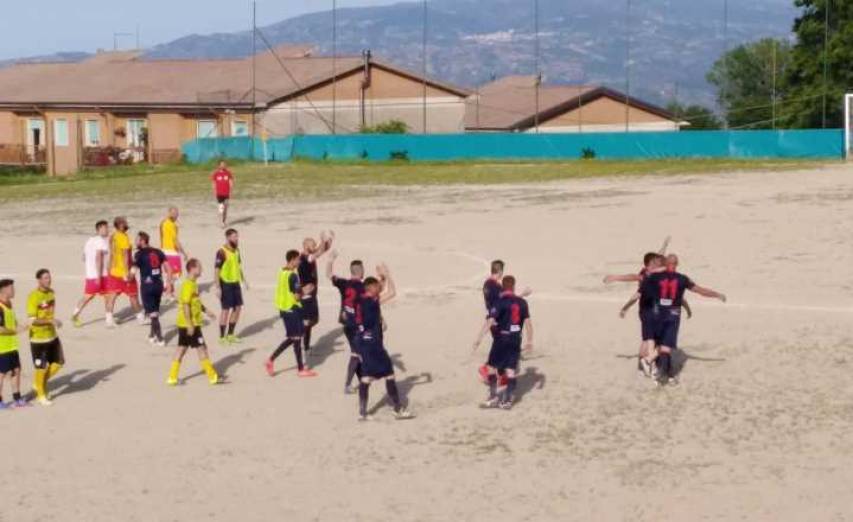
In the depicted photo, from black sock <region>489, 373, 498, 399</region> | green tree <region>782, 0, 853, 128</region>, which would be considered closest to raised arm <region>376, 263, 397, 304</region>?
black sock <region>489, 373, 498, 399</region>

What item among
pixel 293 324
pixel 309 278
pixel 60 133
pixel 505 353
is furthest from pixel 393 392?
pixel 60 133

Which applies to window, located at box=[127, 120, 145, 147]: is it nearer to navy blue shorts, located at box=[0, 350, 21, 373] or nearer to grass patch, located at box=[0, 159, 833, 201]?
grass patch, located at box=[0, 159, 833, 201]

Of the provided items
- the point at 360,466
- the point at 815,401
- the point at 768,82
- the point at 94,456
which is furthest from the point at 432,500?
the point at 768,82

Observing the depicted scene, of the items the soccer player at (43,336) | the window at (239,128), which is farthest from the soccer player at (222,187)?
the window at (239,128)

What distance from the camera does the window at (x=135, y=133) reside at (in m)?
67.8

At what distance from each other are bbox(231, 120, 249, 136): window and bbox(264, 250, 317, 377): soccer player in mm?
47551

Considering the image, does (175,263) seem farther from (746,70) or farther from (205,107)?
(746,70)

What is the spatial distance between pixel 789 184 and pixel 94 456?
28.5m

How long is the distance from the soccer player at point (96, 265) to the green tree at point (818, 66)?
4574 cm

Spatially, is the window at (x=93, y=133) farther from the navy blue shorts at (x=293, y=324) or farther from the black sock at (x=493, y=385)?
the black sock at (x=493, y=385)

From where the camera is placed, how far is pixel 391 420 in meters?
15.7

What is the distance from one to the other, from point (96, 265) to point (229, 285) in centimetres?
312

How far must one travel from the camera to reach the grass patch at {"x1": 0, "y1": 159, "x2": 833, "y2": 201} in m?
44.8

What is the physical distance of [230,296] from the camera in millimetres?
20109
